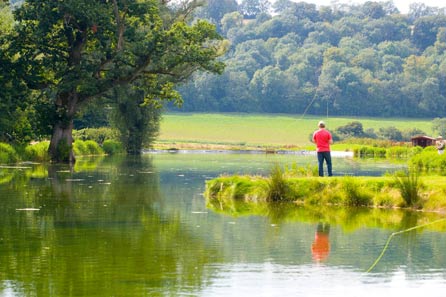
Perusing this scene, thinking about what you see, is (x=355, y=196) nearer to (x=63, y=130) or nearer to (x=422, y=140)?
(x=63, y=130)

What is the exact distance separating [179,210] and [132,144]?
55889mm

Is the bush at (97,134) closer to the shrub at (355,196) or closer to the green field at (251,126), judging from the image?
the green field at (251,126)

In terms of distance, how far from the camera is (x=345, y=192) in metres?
24.5

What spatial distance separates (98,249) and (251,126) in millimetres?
137646

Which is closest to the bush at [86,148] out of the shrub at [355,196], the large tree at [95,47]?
the large tree at [95,47]

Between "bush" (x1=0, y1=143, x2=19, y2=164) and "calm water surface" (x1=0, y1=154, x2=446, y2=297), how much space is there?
24.1 m

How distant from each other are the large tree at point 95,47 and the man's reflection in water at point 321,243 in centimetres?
3242

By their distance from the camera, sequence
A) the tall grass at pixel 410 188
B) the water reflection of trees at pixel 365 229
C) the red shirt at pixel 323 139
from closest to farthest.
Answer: the water reflection of trees at pixel 365 229, the tall grass at pixel 410 188, the red shirt at pixel 323 139

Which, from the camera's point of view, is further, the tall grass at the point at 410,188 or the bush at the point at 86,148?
the bush at the point at 86,148

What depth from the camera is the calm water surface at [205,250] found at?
42.1 ft

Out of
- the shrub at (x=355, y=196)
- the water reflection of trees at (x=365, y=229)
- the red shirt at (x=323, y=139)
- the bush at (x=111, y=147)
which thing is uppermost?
the red shirt at (x=323, y=139)

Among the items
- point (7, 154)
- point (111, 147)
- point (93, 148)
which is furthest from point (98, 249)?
point (111, 147)

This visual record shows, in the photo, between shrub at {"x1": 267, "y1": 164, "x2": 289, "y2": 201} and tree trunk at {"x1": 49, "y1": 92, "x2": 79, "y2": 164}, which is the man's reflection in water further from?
tree trunk at {"x1": 49, "y1": 92, "x2": 79, "y2": 164}

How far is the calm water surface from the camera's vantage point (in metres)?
12.8
